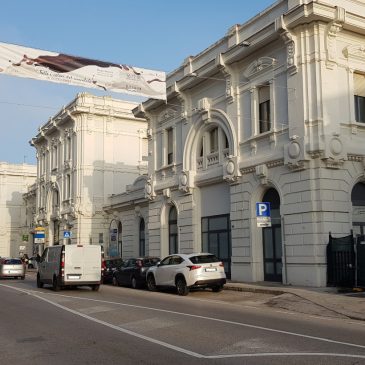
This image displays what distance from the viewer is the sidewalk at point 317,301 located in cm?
1409

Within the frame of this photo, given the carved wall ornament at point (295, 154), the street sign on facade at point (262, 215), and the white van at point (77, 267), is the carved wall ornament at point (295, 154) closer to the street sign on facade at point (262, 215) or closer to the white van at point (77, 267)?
the street sign on facade at point (262, 215)

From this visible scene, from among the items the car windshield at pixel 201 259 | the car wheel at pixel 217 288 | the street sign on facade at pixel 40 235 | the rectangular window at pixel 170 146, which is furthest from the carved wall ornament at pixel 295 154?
the street sign on facade at pixel 40 235

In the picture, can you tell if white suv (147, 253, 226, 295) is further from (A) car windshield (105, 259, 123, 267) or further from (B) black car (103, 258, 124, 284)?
(A) car windshield (105, 259, 123, 267)

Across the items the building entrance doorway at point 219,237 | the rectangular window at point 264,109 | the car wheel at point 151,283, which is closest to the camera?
the car wheel at point 151,283

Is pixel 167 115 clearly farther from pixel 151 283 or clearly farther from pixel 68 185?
pixel 68 185

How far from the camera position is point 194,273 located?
19359 millimetres

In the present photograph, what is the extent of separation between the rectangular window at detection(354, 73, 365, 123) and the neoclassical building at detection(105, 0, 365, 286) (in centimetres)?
5

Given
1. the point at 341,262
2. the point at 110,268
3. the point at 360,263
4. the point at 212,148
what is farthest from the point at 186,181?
the point at 360,263

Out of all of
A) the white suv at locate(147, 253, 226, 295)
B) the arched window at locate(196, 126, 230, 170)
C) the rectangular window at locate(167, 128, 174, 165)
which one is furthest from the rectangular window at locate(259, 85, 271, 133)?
the rectangular window at locate(167, 128, 174, 165)

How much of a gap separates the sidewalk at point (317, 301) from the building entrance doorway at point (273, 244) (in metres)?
2.06

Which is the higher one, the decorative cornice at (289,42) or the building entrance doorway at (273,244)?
the decorative cornice at (289,42)

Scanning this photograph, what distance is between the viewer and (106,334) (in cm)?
1034

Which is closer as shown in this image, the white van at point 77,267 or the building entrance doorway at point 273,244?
the white van at point 77,267

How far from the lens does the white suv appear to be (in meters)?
19.4
